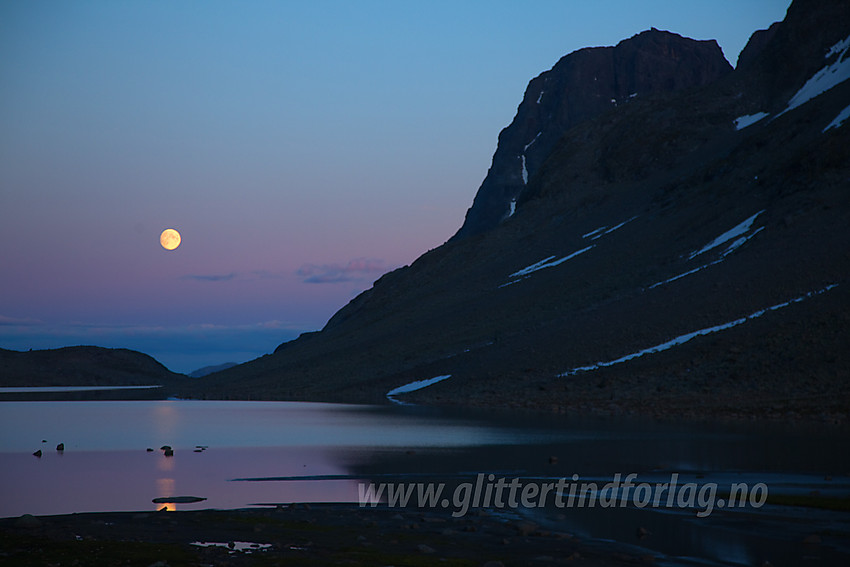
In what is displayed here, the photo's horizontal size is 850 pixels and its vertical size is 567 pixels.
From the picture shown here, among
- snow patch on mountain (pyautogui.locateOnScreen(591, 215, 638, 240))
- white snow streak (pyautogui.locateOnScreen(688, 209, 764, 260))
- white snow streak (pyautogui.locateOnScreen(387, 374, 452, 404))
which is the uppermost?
snow patch on mountain (pyautogui.locateOnScreen(591, 215, 638, 240))

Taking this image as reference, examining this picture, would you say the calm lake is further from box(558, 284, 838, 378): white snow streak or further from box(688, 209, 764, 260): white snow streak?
box(688, 209, 764, 260): white snow streak

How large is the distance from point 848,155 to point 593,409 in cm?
5243

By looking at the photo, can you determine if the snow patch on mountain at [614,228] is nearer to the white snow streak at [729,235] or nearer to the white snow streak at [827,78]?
the white snow streak at [729,235]

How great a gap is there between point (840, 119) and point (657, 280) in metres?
33.6

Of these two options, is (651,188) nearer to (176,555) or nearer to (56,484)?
(56,484)

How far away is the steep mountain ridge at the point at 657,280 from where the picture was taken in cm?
6819

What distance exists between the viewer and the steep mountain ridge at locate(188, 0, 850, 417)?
224 ft

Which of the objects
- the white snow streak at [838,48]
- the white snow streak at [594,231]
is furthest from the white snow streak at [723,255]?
the white snow streak at [838,48]

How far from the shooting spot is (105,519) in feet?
68.8

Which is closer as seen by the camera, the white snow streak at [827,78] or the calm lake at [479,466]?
the calm lake at [479,466]

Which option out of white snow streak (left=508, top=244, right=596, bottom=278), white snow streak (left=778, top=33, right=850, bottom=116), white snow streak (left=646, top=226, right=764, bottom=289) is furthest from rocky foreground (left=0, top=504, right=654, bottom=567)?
white snow streak (left=778, top=33, right=850, bottom=116)

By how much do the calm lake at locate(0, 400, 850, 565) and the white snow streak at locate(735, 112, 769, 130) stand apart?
95.9m

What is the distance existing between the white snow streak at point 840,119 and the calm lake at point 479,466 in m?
68.8

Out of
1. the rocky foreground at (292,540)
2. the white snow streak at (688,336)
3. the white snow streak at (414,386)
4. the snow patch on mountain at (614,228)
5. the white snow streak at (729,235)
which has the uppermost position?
the snow patch on mountain at (614,228)
